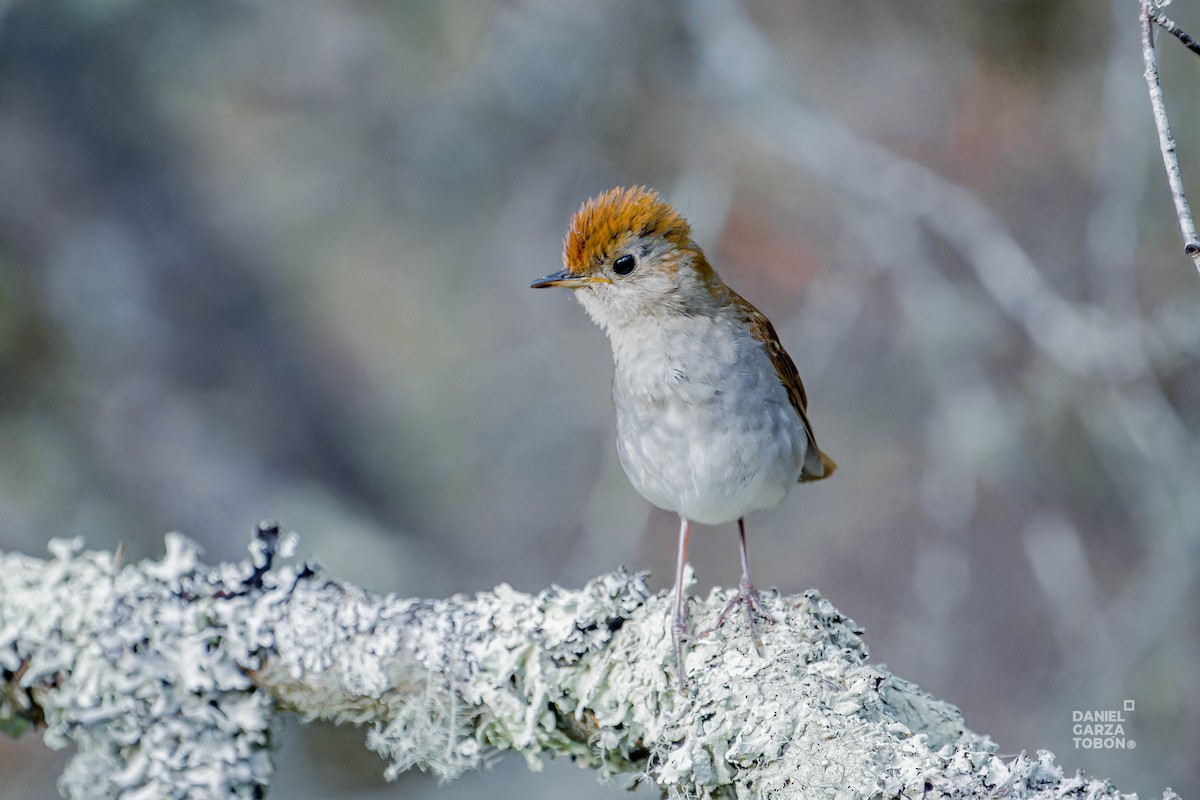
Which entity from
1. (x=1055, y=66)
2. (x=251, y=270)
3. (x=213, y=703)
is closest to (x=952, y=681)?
(x=1055, y=66)

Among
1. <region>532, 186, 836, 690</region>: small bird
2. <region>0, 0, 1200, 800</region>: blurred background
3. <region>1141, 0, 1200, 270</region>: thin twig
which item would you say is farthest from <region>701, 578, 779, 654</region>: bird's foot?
<region>0, 0, 1200, 800</region>: blurred background

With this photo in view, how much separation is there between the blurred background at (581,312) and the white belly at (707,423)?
1.41 meters

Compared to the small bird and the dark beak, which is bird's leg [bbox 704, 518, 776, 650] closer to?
the small bird

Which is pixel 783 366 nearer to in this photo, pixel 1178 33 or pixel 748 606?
pixel 748 606

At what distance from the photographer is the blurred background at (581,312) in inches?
166

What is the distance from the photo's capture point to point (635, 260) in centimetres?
316

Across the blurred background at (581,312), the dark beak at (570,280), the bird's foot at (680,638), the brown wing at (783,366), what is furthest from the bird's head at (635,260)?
the blurred background at (581,312)

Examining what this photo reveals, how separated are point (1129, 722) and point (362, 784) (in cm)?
299

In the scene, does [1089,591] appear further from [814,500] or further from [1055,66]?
[1055,66]

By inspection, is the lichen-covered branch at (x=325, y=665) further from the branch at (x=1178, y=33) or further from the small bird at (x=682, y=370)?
the branch at (x=1178, y=33)

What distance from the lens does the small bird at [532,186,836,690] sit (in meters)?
2.96

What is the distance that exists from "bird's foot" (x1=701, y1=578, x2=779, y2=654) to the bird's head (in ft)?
3.06

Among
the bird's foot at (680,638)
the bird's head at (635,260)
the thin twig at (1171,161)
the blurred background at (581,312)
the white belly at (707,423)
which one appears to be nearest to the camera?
the thin twig at (1171,161)

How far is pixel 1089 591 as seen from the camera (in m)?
4.31
